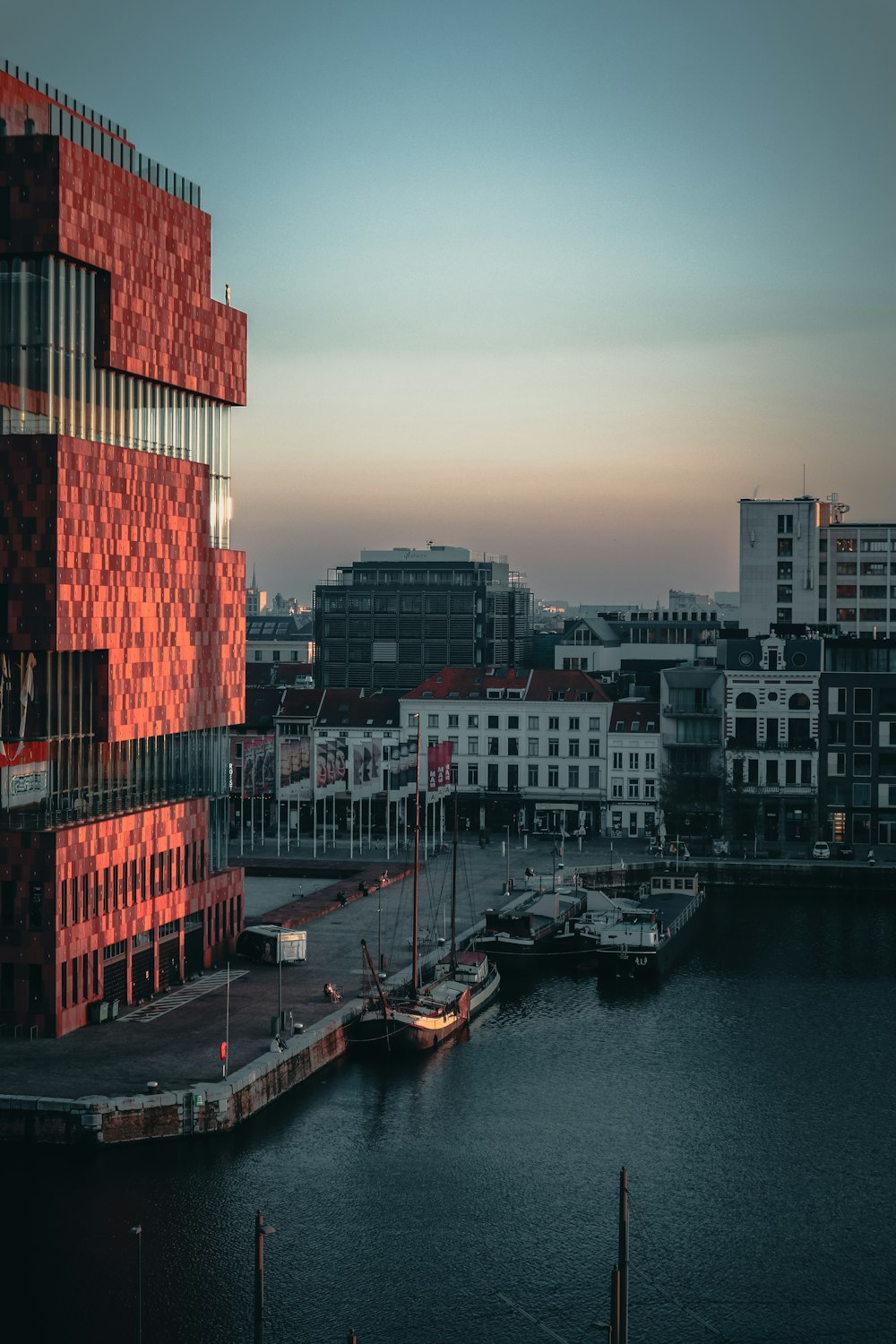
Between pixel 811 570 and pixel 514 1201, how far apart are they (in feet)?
367

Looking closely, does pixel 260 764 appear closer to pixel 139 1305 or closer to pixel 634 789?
pixel 634 789

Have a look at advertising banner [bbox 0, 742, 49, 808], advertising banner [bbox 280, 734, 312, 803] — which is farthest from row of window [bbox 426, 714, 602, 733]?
advertising banner [bbox 0, 742, 49, 808]

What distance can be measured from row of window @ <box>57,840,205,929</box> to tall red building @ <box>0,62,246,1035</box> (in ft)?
0.38

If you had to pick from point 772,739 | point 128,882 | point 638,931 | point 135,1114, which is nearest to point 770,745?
point 772,739

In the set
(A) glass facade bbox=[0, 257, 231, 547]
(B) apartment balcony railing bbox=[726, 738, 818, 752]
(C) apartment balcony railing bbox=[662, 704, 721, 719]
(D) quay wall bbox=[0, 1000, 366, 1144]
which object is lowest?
(D) quay wall bbox=[0, 1000, 366, 1144]

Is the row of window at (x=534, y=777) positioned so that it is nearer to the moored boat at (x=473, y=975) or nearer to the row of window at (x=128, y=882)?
the moored boat at (x=473, y=975)

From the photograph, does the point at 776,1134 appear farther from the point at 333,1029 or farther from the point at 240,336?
the point at 240,336

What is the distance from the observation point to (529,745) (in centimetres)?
13075

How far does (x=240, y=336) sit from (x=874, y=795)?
63893mm

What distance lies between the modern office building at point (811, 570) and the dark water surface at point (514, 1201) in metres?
85.6

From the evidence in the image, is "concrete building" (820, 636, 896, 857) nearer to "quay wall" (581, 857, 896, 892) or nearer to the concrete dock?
"quay wall" (581, 857, 896, 892)

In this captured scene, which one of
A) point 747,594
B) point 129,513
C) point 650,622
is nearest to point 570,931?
point 129,513

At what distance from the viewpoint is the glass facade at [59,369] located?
217 feet

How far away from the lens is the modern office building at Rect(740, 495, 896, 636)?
156875 mm
